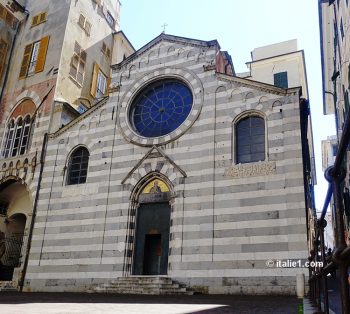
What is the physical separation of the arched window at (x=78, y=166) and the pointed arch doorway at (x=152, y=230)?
3.40m

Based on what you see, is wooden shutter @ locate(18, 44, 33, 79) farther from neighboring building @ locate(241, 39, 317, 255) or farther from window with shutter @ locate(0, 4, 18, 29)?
neighboring building @ locate(241, 39, 317, 255)

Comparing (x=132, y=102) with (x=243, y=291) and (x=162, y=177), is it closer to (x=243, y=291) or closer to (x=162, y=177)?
(x=162, y=177)

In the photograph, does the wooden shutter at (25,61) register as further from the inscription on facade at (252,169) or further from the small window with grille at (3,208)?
the inscription on facade at (252,169)

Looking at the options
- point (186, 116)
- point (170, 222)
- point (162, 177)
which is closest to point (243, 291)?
point (170, 222)

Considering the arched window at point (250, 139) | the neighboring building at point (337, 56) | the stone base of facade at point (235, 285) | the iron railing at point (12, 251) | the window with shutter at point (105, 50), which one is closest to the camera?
the stone base of facade at point (235, 285)

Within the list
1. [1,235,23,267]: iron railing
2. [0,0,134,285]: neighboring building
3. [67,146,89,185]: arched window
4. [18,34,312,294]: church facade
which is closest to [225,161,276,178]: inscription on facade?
[18,34,312,294]: church facade

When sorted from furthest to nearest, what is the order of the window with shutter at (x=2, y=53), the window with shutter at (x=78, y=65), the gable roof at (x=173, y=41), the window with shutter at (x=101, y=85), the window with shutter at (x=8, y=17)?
the window with shutter at (x=101, y=85), the window with shutter at (x=8, y=17), the window with shutter at (x=2, y=53), the window with shutter at (x=78, y=65), the gable roof at (x=173, y=41)

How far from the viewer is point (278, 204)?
14055mm

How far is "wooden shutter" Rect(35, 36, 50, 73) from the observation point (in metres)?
22.0

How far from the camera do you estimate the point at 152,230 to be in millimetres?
16109

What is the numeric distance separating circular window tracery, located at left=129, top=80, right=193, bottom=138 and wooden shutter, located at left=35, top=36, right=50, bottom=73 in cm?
667

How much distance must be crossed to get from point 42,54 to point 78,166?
7685 millimetres

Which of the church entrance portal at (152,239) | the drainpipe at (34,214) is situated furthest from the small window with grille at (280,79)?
the drainpipe at (34,214)

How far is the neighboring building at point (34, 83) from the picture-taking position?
65.5 ft
